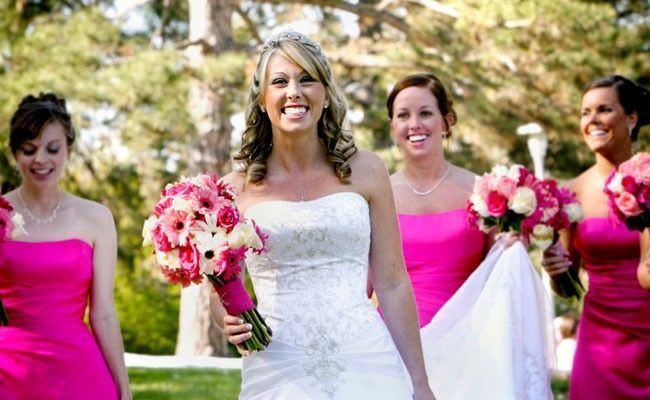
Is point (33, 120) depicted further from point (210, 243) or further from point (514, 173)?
point (514, 173)

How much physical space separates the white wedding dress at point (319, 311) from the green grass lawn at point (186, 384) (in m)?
6.84

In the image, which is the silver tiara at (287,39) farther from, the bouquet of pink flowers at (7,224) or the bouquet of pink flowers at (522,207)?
the bouquet of pink flowers at (522,207)

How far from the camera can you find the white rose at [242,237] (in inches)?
166

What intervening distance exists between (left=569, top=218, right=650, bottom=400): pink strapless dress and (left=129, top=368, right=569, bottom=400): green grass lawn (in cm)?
516

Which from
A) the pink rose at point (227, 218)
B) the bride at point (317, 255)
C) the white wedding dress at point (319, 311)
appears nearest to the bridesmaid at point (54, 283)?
the bride at point (317, 255)

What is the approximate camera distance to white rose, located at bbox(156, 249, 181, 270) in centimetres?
433

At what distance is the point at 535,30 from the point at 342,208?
47.0ft

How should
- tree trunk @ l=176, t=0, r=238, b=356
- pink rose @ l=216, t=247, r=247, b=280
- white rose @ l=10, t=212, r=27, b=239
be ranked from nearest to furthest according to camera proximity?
pink rose @ l=216, t=247, r=247, b=280, white rose @ l=10, t=212, r=27, b=239, tree trunk @ l=176, t=0, r=238, b=356

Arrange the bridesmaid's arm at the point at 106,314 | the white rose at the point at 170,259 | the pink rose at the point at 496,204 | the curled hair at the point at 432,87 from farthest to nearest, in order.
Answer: the curled hair at the point at 432,87, the pink rose at the point at 496,204, the bridesmaid's arm at the point at 106,314, the white rose at the point at 170,259

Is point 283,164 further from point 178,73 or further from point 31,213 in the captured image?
point 178,73

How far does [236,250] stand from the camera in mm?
4234

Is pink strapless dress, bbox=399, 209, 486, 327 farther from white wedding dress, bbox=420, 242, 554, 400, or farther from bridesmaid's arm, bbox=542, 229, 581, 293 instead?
bridesmaid's arm, bbox=542, 229, 581, 293

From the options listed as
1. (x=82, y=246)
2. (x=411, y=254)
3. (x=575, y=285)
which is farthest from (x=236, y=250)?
(x=575, y=285)

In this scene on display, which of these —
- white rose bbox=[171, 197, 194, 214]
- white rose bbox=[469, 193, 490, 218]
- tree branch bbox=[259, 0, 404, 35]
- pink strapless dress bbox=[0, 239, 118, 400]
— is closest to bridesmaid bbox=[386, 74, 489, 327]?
white rose bbox=[469, 193, 490, 218]
